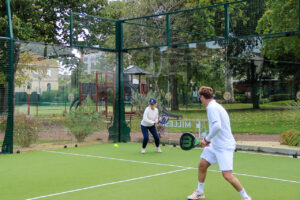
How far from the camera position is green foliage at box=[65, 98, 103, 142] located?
13969mm

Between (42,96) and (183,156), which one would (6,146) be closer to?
(42,96)

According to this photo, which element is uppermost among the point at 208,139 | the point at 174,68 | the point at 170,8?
the point at 170,8

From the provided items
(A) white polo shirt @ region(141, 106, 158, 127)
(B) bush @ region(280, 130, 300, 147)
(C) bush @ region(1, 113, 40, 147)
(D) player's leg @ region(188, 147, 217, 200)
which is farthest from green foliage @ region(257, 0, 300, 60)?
(C) bush @ region(1, 113, 40, 147)

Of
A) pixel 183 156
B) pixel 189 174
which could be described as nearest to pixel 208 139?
pixel 189 174

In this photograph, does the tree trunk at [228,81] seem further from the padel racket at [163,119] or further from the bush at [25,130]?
the bush at [25,130]

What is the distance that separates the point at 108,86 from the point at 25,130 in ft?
12.0

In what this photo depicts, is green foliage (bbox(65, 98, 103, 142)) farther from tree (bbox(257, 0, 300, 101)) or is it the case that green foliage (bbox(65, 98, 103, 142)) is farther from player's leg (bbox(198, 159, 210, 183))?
player's leg (bbox(198, 159, 210, 183))

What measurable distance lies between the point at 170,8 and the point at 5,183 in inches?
773

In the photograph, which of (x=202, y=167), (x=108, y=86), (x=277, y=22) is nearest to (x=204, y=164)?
(x=202, y=167)

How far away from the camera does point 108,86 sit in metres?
15.0

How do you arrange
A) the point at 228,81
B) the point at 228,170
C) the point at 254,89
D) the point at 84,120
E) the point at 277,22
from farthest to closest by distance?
the point at 84,120 → the point at 228,81 → the point at 254,89 → the point at 277,22 → the point at 228,170

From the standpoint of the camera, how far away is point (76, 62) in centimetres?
1391

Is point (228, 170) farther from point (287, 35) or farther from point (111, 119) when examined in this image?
point (111, 119)

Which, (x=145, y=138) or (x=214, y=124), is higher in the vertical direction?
(x=214, y=124)
